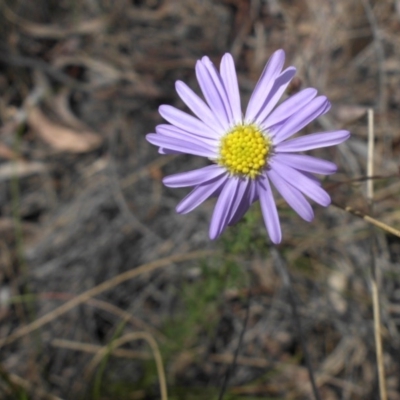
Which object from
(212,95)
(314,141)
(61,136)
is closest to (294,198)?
(314,141)

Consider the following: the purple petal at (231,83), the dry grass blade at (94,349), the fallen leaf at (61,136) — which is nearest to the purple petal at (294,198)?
the purple petal at (231,83)

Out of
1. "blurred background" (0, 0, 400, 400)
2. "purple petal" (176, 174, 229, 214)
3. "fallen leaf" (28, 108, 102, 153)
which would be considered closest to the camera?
"purple petal" (176, 174, 229, 214)

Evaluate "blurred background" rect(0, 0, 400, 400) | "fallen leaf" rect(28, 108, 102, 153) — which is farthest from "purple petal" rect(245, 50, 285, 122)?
"fallen leaf" rect(28, 108, 102, 153)

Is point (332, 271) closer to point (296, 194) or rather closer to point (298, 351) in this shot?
point (298, 351)

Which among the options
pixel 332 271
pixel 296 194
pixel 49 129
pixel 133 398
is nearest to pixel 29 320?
pixel 133 398

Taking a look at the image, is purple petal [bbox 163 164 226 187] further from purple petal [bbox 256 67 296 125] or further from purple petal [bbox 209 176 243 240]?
purple petal [bbox 256 67 296 125]

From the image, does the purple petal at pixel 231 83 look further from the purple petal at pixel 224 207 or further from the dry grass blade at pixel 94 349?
the dry grass blade at pixel 94 349
